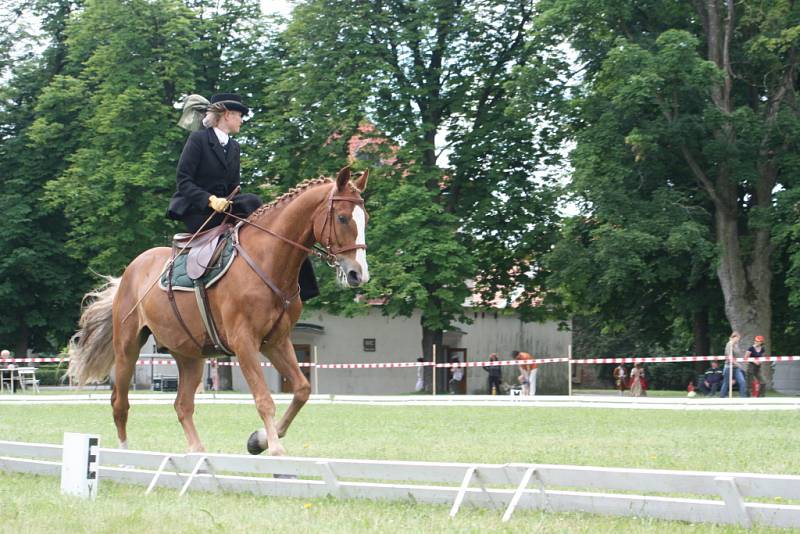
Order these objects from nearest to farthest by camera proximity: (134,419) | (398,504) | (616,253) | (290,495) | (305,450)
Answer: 1. (398,504)
2. (290,495)
3. (305,450)
4. (134,419)
5. (616,253)

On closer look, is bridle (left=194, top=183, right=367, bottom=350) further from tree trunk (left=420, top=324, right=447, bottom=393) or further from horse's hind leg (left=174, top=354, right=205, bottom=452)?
tree trunk (left=420, top=324, right=447, bottom=393)

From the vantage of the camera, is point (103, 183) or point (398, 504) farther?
point (103, 183)

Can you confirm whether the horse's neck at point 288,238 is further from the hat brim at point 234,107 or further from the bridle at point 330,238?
the hat brim at point 234,107

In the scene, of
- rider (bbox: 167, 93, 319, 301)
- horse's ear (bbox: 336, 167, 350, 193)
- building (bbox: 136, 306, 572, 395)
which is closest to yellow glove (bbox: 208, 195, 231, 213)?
rider (bbox: 167, 93, 319, 301)

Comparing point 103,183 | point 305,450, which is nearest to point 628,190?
point 103,183

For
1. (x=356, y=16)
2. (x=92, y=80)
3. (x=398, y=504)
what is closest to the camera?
(x=398, y=504)

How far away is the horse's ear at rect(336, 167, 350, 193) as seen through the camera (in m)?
10.3

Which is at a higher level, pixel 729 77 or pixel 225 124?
pixel 729 77

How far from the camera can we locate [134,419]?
22.2 meters

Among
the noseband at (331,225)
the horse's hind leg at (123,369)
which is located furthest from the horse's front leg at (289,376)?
the horse's hind leg at (123,369)

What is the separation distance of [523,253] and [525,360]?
6.77 metres

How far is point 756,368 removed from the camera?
110 ft

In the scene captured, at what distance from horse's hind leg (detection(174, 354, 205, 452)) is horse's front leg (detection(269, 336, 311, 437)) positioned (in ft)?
4.09

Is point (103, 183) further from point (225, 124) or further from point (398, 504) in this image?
point (398, 504)
